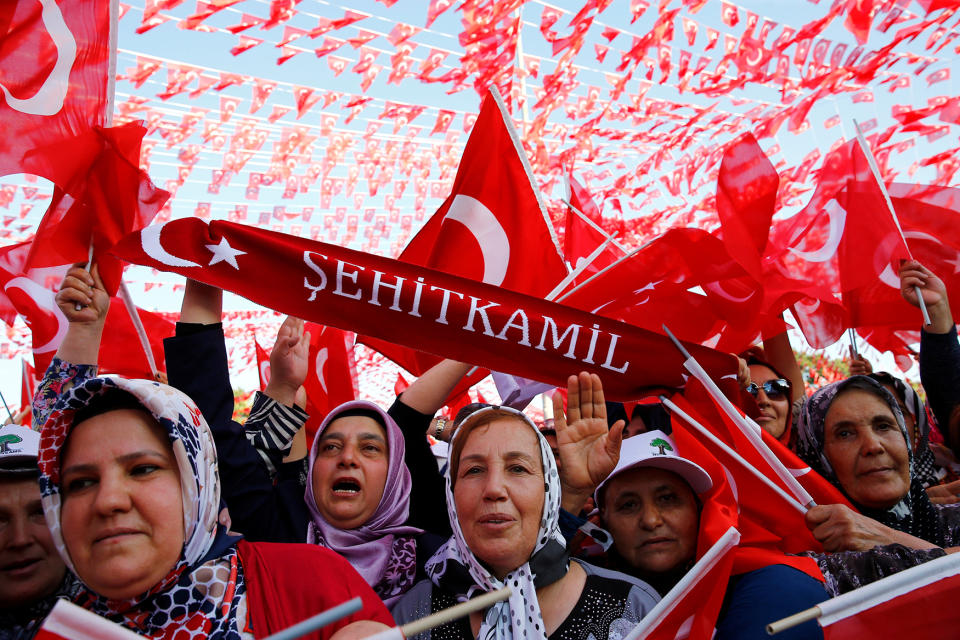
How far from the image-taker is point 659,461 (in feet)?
8.01

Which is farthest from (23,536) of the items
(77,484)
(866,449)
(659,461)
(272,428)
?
(866,449)

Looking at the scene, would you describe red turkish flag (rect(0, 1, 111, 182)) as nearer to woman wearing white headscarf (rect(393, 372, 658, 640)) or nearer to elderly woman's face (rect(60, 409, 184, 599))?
elderly woman's face (rect(60, 409, 184, 599))

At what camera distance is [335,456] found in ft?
9.04

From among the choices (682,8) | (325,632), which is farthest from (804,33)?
(325,632)

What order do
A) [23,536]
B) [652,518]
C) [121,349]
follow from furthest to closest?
[121,349] < [652,518] < [23,536]

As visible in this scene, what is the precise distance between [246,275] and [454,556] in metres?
1.24

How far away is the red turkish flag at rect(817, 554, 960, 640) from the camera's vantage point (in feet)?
5.38

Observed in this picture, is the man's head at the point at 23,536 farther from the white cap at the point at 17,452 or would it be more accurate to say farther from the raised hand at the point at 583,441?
the raised hand at the point at 583,441

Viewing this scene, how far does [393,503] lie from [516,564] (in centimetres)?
82

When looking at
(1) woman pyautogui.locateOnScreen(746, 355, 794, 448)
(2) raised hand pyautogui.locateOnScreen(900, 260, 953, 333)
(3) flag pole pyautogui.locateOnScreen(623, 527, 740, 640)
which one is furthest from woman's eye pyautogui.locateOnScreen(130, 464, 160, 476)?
(2) raised hand pyautogui.locateOnScreen(900, 260, 953, 333)

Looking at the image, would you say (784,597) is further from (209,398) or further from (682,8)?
(682,8)

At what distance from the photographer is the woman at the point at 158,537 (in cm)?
154

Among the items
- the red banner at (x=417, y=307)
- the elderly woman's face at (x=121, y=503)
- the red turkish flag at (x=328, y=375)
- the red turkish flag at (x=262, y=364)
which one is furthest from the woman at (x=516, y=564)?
the red turkish flag at (x=262, y=364)

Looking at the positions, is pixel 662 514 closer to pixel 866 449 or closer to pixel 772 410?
pixel 866 449
